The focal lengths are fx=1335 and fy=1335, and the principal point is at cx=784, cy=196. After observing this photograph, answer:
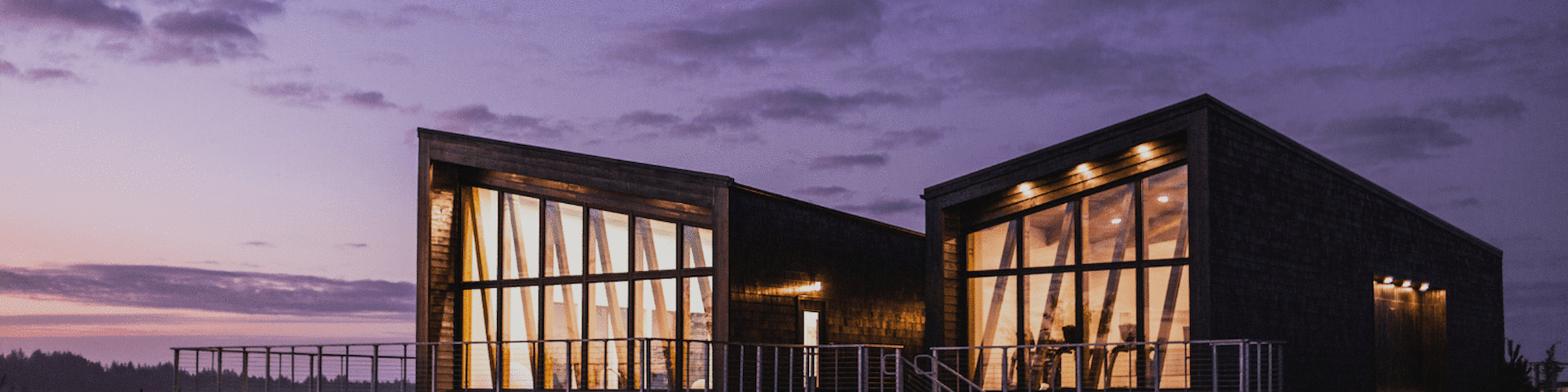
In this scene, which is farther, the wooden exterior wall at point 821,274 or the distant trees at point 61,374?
the distant trees at point 61,374

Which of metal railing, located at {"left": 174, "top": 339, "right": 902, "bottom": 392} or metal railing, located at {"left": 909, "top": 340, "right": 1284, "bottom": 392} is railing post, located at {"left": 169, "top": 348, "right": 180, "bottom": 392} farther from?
metal railing, located at {"left": 909, "top": 340, "right": 1284, "bottom": 392}

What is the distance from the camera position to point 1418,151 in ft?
98.1

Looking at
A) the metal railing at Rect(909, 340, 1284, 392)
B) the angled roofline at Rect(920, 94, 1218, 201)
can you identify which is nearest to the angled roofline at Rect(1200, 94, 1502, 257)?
the angled roofline at Rect(920, 94, 1218, 201)

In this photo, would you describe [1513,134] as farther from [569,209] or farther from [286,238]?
[286,238]

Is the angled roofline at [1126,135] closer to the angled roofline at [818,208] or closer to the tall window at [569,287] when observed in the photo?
the angled roofline at [818,208]

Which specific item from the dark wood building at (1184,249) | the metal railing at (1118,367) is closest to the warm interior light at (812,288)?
the dark wood building at (1184,249)

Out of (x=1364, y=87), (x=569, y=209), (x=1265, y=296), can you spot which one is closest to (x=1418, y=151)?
(x=1364, y=87)

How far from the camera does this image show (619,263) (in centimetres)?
1727

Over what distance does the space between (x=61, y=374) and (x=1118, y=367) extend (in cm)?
6108

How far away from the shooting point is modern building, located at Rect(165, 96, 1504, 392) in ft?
47.8

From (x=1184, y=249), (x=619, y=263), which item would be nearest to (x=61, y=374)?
(x=619, y=263)

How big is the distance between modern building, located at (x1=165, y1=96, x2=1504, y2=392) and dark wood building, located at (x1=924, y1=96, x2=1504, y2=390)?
31 millimetres

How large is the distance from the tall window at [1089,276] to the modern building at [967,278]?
2 cm

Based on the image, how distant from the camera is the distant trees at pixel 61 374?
5809 centimetres
